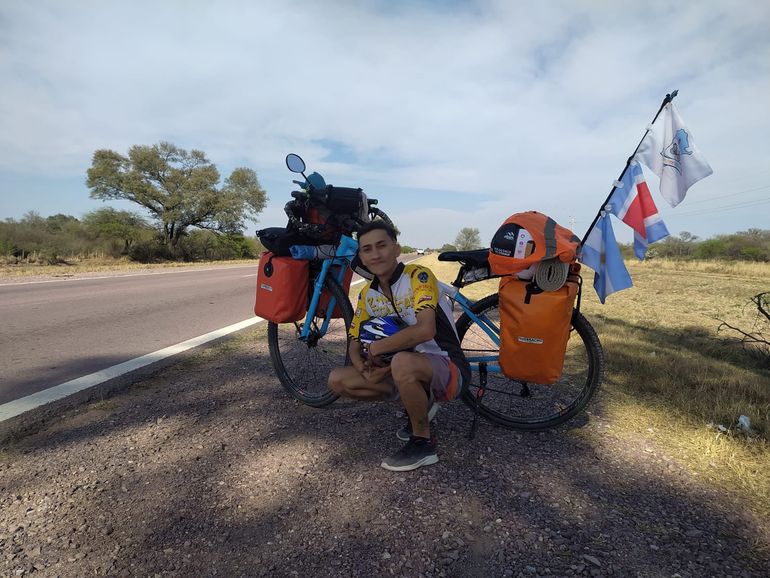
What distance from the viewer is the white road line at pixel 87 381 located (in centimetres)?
309

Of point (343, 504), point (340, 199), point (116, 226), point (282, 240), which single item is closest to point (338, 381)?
point (343, 504)

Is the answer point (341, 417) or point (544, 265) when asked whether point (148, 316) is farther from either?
point (544, 265)

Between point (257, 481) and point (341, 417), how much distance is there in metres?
0.88

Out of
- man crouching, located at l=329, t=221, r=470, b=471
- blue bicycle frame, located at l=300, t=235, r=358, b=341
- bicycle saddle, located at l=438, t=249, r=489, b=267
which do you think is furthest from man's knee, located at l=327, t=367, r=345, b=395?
bicycle saddle, located at l=438, t=249, r=489, b=267

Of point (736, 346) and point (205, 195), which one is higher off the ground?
point (205, 195)

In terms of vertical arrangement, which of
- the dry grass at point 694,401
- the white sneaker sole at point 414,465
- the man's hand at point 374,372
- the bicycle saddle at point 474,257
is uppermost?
the bicycle saddle at point 474,257

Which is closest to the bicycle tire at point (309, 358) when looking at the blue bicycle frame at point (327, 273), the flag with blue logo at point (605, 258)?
the blue bicycle frame at point (327, 273)

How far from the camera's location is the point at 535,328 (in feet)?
8.15

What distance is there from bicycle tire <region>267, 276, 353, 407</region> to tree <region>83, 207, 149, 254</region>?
29.8 meters

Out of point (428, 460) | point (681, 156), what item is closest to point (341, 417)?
point (428, 460)

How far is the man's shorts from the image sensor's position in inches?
96.3

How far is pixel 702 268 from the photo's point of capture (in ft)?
91.3

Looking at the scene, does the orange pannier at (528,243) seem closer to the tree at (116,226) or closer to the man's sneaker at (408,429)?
the man's sneaker at (408,429)

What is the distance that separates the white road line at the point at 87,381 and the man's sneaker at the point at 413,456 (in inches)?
108
